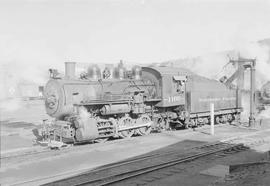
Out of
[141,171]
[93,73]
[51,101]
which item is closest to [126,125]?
[93,73]

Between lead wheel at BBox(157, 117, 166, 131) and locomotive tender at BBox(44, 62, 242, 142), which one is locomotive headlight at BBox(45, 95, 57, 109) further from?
lead wheel at BBox(157, 117, 166, 131)

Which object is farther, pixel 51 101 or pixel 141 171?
pixel 51 101

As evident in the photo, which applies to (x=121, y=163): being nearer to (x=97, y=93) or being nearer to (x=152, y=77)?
(x=97, y=93)

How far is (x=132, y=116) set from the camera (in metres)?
14.9

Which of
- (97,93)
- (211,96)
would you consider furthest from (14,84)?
(211,96)

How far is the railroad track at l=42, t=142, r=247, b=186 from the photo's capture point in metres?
8.05

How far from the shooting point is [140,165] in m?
9.62

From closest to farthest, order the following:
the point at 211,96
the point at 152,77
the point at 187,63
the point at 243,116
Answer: the point at 152,77 → the point at 211,96 → the point at 243,116 → the point at 187,63

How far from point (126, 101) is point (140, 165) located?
469 centimetres

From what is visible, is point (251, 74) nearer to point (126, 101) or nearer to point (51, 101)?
point (126, 101)

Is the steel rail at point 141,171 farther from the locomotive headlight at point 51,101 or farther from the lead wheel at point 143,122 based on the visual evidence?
the locomotive headlight at point 51,101

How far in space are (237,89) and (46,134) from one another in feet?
38.5

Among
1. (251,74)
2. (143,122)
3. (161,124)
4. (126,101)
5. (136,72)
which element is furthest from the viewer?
(251,74)

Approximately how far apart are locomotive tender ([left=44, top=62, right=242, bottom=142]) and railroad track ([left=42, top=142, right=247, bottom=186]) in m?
3.13
